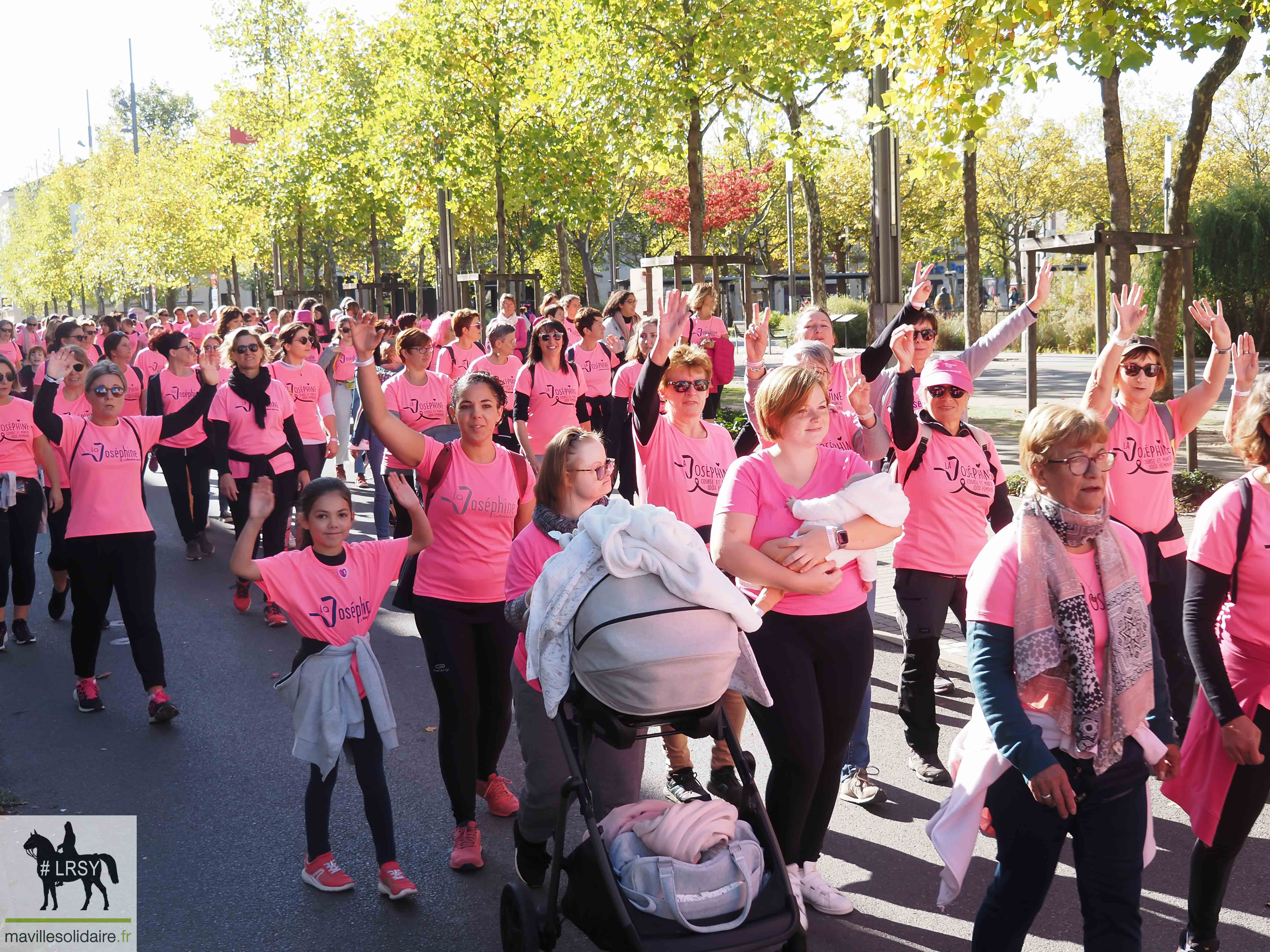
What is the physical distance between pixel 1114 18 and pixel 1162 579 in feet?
18.5

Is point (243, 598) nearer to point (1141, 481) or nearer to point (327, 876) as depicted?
point (327, 876)

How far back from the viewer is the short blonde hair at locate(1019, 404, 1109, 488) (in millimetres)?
3139

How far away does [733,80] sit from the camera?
16156mm

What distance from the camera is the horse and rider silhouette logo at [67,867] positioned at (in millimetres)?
4500

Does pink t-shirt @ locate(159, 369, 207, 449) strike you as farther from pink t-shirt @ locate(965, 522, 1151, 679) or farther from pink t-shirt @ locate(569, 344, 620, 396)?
pink t-shirt @ locate(965, 522, 1151, 679)

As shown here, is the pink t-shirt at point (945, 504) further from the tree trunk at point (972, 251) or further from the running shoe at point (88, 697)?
the tree trunk at point (972, 251)

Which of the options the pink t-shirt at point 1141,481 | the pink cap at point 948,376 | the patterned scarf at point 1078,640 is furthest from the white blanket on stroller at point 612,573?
the pink t-shirt at point 1141,481

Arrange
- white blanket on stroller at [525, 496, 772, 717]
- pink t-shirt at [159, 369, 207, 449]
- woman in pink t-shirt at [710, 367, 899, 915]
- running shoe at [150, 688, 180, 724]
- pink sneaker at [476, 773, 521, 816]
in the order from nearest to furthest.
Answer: white blanket on stroller at [525, 496, 772, 717] → woman in pink t-shirt at [710, 367, 899, 915] → pink sneaker at [476, 773, 521, 816] → running shoe at [150, 688, 180, 724] → pink t-shirt at [159, 369, 207, 449]

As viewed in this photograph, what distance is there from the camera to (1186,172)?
501 inches

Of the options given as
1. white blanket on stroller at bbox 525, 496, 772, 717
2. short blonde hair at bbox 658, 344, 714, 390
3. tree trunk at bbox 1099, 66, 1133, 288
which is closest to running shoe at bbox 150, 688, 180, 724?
short blonde hair at bbox 658, 344, 714, 390

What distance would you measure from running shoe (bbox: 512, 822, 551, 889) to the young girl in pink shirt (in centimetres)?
45

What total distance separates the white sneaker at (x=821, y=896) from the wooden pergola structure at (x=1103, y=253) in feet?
24.0

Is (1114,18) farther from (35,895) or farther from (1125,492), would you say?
(35,895)

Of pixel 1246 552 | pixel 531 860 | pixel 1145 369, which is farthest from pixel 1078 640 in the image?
pixel 1145 369
